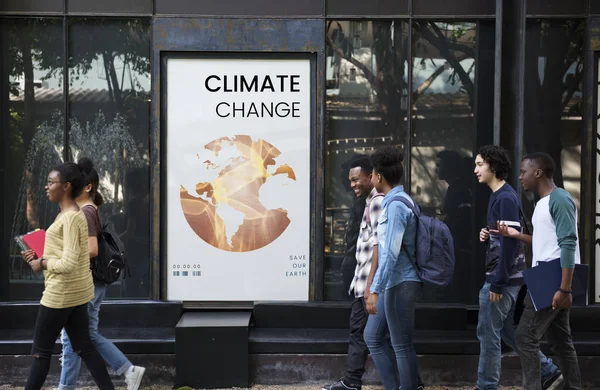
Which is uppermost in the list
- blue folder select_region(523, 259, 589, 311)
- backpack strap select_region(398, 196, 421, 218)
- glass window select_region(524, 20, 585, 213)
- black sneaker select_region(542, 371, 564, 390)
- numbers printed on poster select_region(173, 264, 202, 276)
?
glass window select_region(524, 20, 585, 213)

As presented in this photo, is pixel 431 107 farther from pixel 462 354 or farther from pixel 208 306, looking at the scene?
pixel 208 306

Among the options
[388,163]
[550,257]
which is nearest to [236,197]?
[388,163]

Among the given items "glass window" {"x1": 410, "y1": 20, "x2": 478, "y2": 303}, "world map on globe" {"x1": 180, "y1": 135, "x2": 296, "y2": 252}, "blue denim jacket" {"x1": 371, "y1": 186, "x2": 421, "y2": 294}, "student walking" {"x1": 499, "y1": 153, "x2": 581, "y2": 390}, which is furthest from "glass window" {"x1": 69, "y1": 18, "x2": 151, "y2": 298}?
"student walking" {"x1": 499, "y1": 153, "x2": 581, "y2": 390}

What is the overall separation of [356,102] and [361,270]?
2247 millimetres

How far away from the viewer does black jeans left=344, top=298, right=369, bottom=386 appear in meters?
6.43

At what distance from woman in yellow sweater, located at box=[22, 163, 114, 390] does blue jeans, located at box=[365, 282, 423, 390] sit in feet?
6.51

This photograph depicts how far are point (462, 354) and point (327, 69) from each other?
3.04 meters

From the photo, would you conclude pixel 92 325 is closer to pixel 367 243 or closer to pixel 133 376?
pixel 133 376

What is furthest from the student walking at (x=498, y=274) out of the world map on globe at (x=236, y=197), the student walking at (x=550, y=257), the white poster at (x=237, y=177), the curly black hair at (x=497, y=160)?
the world map on globe at (x=236, y=197)

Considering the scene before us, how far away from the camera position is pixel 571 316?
7.71 meters

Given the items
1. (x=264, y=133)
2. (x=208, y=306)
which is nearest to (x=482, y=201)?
(x=264, y=133)

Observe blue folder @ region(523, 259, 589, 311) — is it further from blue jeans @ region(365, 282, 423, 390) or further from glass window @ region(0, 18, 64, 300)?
glass window @ region(0, 18, 64, 300)

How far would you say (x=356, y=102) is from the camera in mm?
7918

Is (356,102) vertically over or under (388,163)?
over
